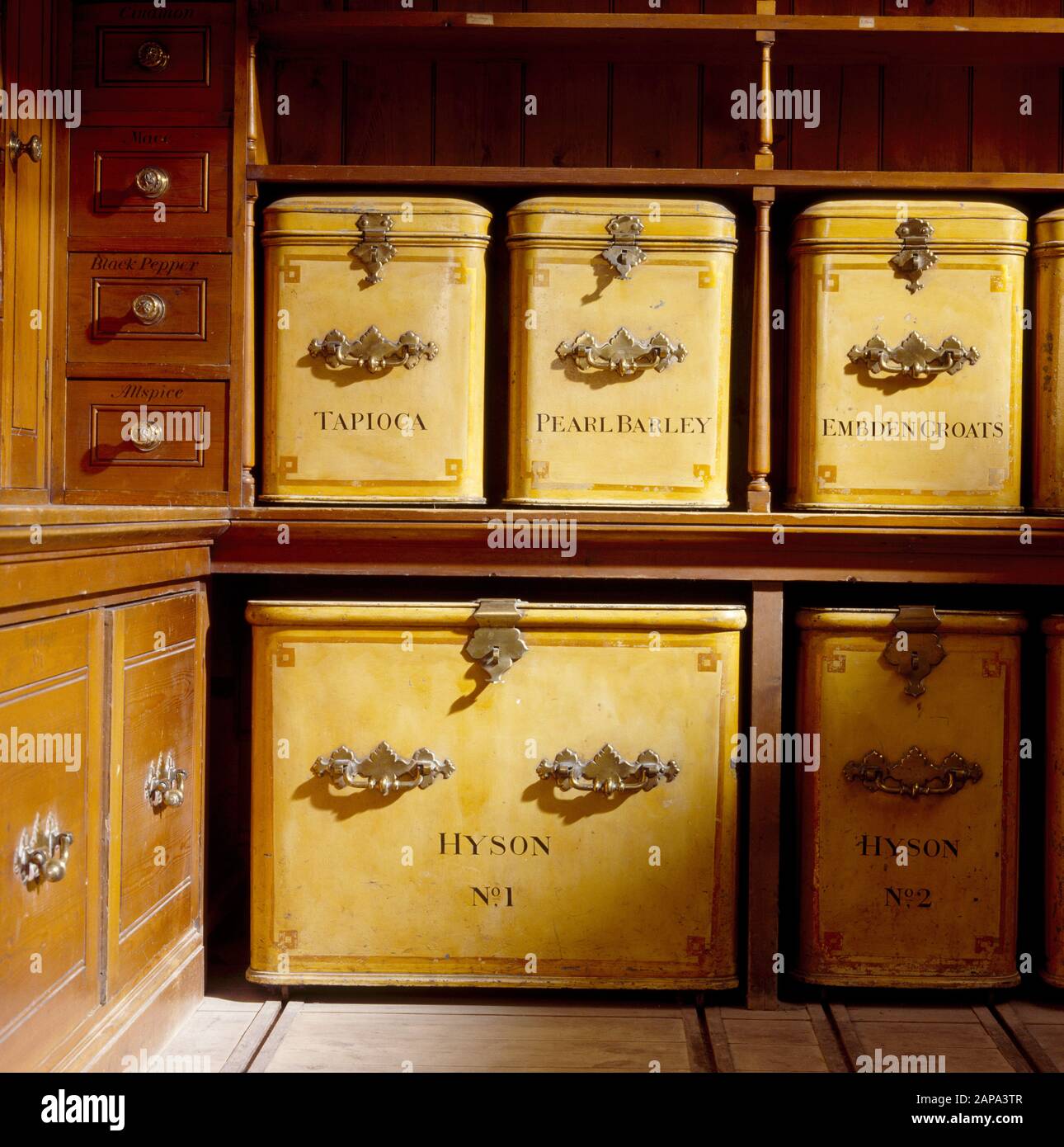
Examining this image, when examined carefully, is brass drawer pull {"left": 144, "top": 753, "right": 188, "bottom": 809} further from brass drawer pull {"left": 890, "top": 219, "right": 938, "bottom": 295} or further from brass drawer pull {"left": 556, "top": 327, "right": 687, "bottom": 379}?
brass drawer pull {"left": 890, "top": 219, "right": 938, "bottom": 295}

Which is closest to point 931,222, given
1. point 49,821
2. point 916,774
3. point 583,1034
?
point 916,774

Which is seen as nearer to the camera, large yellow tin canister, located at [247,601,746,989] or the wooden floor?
the wooden floor

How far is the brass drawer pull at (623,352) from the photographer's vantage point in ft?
6.37

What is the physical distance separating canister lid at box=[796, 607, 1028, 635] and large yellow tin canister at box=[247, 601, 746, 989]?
0.15m

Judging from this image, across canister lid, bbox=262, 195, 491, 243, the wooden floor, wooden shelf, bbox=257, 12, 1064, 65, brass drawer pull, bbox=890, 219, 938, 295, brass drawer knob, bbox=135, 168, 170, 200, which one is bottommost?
the wooden floor

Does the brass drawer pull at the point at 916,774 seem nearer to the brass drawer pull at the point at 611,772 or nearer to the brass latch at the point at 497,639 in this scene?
the brass drawer pull at the point at 611,772

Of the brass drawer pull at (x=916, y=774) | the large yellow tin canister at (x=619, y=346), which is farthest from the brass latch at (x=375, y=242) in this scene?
the brass drawer pull at (x=916, y=774)

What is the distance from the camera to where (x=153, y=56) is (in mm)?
1987

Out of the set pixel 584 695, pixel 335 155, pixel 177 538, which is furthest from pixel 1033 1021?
pixel 335 155

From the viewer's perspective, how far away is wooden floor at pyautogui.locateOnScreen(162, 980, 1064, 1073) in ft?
5.76

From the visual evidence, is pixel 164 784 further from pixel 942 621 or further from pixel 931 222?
pixel 931 222

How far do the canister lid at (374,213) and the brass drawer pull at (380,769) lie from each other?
86 cm

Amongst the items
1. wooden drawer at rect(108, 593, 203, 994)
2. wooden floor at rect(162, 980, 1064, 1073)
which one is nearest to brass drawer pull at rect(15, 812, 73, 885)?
wooden drawer at rect(108, 593, 203, 994)

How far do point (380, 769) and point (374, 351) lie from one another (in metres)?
0.70
